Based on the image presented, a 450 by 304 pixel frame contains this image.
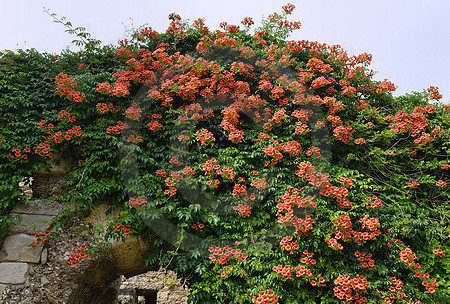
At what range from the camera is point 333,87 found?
529cm

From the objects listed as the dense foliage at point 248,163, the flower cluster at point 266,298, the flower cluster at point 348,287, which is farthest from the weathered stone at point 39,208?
the flower cluster at point 348,287

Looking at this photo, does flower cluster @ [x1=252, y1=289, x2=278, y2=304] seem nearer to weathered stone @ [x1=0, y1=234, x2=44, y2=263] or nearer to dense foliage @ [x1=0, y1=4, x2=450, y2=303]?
dense foliage @ [x1=0, y1=4, x2=450, y2=303]

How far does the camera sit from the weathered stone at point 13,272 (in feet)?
11.6

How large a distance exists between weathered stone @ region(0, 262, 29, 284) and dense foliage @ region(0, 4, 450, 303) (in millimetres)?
602

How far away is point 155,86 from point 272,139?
212 centimetres

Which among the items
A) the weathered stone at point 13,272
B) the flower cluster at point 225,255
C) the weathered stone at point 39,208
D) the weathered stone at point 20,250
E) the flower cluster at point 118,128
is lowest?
the weathered stone at point 13,272

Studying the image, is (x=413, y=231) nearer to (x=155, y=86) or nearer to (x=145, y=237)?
(x=145, y=237)

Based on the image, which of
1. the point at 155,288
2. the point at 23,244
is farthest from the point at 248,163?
the point at 155,288

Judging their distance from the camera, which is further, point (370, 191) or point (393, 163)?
point (393, 163)

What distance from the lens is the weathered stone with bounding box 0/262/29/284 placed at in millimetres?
3533

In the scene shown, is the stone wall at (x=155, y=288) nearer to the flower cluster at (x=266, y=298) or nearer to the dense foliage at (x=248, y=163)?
the dense foliage at (x=248, y=163)

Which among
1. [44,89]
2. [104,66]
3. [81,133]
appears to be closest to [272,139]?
[81,133]

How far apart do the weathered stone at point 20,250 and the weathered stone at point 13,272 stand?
0.20ft

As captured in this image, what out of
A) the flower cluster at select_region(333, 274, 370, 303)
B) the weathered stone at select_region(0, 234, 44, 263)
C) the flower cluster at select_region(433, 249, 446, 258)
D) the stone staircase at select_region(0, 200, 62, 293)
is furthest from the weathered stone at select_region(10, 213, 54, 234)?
the flower cluster at select_region(433, 249, 446, 258)
